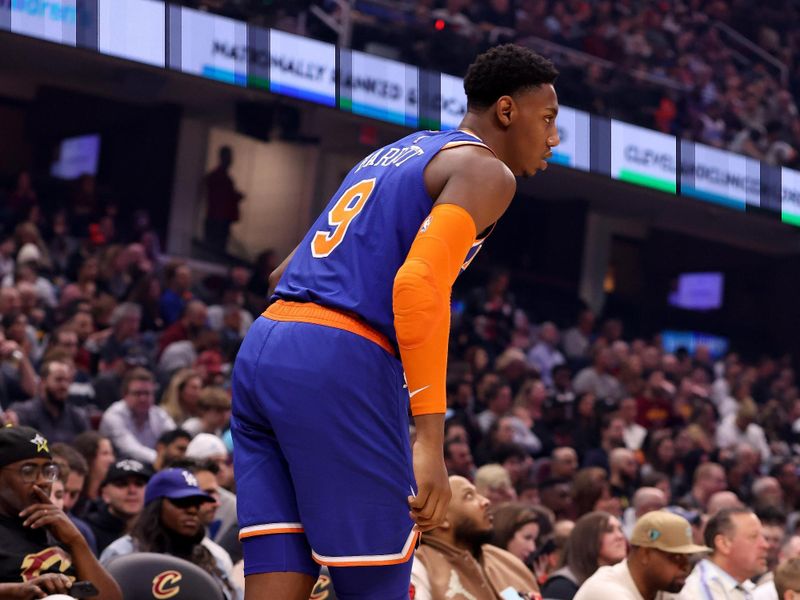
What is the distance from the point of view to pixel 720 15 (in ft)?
71.3

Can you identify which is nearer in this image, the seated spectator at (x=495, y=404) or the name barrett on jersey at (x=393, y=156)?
the name barrett on jersey at (x=393, y=156)

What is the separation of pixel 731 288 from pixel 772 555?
13.9m

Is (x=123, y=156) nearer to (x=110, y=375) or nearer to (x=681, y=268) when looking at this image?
(x=110, y=375)

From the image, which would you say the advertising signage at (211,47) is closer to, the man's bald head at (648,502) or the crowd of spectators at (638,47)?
the crowd of spectators at (638,47)

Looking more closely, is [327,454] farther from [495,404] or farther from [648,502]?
[495,404]

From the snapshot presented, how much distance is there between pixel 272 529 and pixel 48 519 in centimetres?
154

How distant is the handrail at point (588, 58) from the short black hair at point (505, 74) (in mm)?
14476

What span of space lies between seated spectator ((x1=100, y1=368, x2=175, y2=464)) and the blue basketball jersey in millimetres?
5675

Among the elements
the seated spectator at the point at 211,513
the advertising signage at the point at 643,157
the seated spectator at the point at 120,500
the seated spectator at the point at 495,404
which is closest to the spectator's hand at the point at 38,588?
the seated spectator at the point at 211,513

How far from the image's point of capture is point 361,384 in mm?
2707

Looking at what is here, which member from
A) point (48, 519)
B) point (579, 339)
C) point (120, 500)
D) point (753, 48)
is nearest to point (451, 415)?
point (120, 500)

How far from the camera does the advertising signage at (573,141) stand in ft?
52.5

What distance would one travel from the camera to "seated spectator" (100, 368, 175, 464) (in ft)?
27.4

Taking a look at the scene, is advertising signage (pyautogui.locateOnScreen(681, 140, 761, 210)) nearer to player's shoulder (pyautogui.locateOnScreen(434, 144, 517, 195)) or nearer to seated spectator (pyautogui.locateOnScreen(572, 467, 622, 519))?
seated spectator (pyautogui.locateOnScreen(572, 467, 622, 519))
